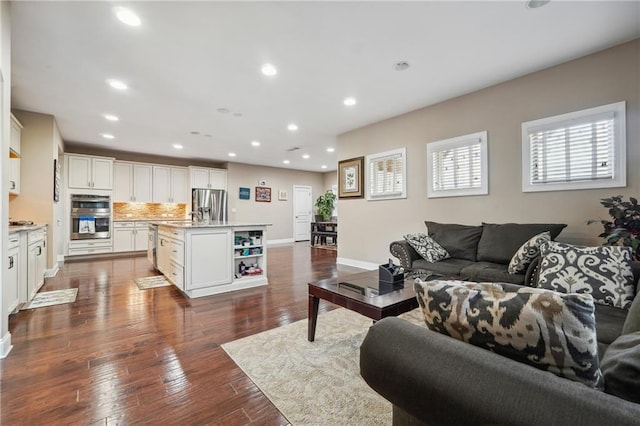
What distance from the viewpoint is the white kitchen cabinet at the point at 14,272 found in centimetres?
262

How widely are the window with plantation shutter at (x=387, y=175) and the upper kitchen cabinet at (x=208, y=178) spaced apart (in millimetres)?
5065

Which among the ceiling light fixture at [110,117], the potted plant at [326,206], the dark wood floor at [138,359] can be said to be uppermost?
the ceiling light fixture at [110,117]

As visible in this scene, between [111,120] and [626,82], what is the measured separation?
6.97 m

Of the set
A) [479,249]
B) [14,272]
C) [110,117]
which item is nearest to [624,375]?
[479,249]

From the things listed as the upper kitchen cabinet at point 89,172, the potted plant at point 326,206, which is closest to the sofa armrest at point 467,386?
the upper kitchen cabinet at point 89,172

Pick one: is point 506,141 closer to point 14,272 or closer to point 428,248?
point 428,248

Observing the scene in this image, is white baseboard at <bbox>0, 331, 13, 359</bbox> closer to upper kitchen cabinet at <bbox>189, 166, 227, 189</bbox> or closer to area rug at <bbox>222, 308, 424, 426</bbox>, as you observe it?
area rug at <bbox>222, 308, 424, 426</bbox>

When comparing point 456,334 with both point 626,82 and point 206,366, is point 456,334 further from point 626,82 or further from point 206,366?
point 626,82

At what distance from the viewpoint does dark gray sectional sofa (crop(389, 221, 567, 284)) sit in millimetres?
2838

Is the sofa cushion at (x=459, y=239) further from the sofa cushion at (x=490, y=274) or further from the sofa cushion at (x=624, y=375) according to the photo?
the sofa cushion at (x=624, y=375)

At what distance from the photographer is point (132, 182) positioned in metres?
7.29

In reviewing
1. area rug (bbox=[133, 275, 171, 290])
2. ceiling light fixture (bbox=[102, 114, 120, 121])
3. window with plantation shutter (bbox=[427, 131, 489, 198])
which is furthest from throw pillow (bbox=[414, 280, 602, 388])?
ceiling light fixture (bbox=[102, 114, 120, 121])

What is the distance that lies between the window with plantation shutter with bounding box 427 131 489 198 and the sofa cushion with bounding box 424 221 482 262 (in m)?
0.60

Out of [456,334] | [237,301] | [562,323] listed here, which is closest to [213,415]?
[456,334]
